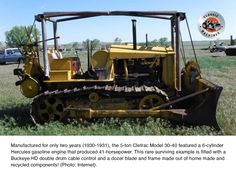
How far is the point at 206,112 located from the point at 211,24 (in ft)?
9.51

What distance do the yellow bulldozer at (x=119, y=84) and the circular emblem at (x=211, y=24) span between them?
93 centimetres

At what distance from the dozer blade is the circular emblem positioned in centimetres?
213

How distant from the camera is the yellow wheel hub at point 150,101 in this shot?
6945 mm

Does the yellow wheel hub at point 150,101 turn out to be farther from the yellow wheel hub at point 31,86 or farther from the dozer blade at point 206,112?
the yellow wheel hub at point 31,86

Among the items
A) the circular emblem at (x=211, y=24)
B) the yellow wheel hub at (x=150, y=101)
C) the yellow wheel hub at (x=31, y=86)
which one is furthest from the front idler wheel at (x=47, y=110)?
the circular emblem at (x=211, y=24)

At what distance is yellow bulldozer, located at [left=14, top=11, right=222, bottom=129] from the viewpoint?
6.81 m

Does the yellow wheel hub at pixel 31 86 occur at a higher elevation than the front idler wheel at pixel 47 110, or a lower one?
higher
